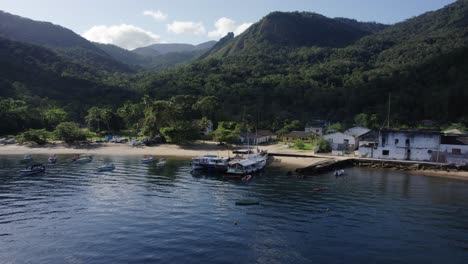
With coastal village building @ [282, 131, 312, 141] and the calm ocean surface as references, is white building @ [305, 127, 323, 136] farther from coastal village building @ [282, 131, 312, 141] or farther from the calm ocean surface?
the calm ocean surface

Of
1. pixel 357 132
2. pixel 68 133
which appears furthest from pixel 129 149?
pixel 357 132

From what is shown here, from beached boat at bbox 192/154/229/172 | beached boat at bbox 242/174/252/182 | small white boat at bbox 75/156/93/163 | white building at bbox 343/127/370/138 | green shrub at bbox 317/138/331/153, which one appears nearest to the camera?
beached boat at bbox 242/174/252/182

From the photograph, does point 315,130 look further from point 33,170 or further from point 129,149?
point 33,170

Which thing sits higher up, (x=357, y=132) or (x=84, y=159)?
(x=357, y=132)

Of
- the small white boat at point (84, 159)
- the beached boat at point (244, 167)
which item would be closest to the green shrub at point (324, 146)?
the beached boat at point (244, 167)

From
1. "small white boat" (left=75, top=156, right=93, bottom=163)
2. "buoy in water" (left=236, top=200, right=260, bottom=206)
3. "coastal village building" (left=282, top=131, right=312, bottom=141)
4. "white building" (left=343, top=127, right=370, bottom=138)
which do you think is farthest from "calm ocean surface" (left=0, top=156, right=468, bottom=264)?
"coastal village building" (left=282, top=131, right=312, bottom=141)

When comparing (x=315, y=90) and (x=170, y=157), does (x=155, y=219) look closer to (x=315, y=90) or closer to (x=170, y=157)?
(x=170, y=157)
